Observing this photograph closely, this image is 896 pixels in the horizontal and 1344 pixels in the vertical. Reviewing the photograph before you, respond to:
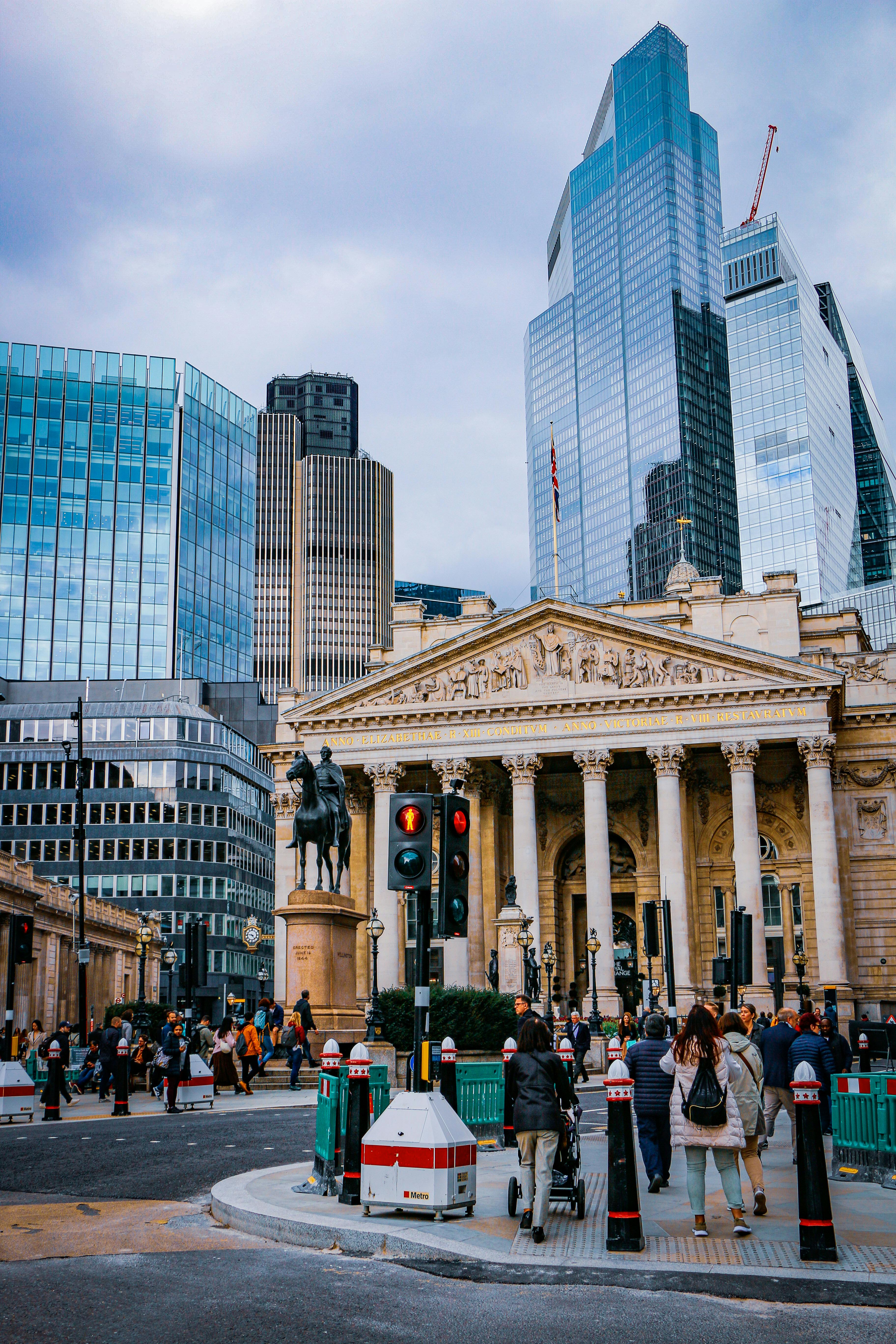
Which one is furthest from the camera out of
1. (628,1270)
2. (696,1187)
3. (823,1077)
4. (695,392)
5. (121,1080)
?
(695,392)

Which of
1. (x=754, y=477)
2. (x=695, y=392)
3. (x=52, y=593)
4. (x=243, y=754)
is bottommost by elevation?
(x=243, y=754)

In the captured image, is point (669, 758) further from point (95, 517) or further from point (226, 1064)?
point (95, 517)

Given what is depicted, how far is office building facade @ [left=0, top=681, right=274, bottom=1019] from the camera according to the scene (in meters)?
90.3

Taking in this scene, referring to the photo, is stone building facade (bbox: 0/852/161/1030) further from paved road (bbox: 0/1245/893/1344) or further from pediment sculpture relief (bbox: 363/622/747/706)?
paved road (bbox: 0/1245/893/1344)

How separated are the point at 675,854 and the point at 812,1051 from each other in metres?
42.4

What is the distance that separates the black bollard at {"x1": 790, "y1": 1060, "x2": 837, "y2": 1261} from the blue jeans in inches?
155

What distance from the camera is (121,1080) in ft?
87.1

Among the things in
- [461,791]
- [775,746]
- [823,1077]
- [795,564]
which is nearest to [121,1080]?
[823,1077]

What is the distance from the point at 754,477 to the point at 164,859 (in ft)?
406

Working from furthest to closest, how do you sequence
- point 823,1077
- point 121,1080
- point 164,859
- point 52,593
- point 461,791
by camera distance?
point 52,593, point 164,859, point 461,791, point 121,1080, point 823,1077

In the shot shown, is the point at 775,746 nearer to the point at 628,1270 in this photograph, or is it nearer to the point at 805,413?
the point at 628,1270

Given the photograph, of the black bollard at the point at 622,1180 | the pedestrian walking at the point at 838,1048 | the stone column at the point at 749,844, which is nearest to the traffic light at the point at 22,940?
the pedestrian walking at the point at 838,1048

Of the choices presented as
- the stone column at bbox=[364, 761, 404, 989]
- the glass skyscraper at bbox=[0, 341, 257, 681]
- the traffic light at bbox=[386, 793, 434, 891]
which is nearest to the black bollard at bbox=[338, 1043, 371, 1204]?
the traffic light at bbox=[386, 793, 434, 891]

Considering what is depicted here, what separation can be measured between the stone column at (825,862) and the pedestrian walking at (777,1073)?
38827mm
